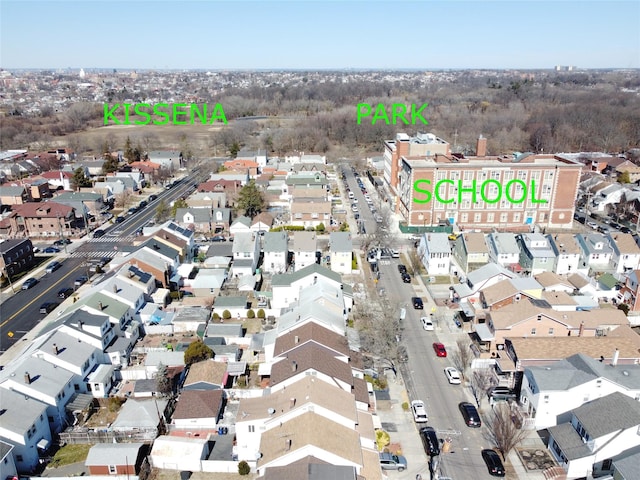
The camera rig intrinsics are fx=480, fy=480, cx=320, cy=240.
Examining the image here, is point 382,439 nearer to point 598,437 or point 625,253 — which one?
point 598,437

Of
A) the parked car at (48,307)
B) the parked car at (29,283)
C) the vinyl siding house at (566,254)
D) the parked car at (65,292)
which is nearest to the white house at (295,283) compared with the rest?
the parked car at (48,307)

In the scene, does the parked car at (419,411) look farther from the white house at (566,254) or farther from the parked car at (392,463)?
the white house at (566,254)

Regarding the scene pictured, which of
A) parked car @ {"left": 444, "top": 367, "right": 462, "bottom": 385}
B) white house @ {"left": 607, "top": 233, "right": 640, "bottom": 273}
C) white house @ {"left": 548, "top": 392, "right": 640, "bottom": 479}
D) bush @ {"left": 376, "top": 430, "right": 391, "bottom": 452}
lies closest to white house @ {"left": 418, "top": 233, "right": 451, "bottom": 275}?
white house @ {"left": 607, "top": 233, "right": 640, "bottom": 273}

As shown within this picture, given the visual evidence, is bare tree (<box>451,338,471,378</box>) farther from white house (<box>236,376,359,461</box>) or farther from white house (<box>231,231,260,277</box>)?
white house (<box>231,231,260,277</box>)

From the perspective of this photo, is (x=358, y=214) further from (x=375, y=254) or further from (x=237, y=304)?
(x=237, y=304)

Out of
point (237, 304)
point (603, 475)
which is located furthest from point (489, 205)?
point (603, 475)

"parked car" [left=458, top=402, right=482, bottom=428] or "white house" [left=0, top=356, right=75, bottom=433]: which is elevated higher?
"white house" [left=0, top=356, right=75, bottom=433]

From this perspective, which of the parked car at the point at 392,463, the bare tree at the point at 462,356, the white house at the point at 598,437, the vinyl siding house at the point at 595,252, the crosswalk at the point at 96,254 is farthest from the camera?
the crosswalk at the point at 96,254
